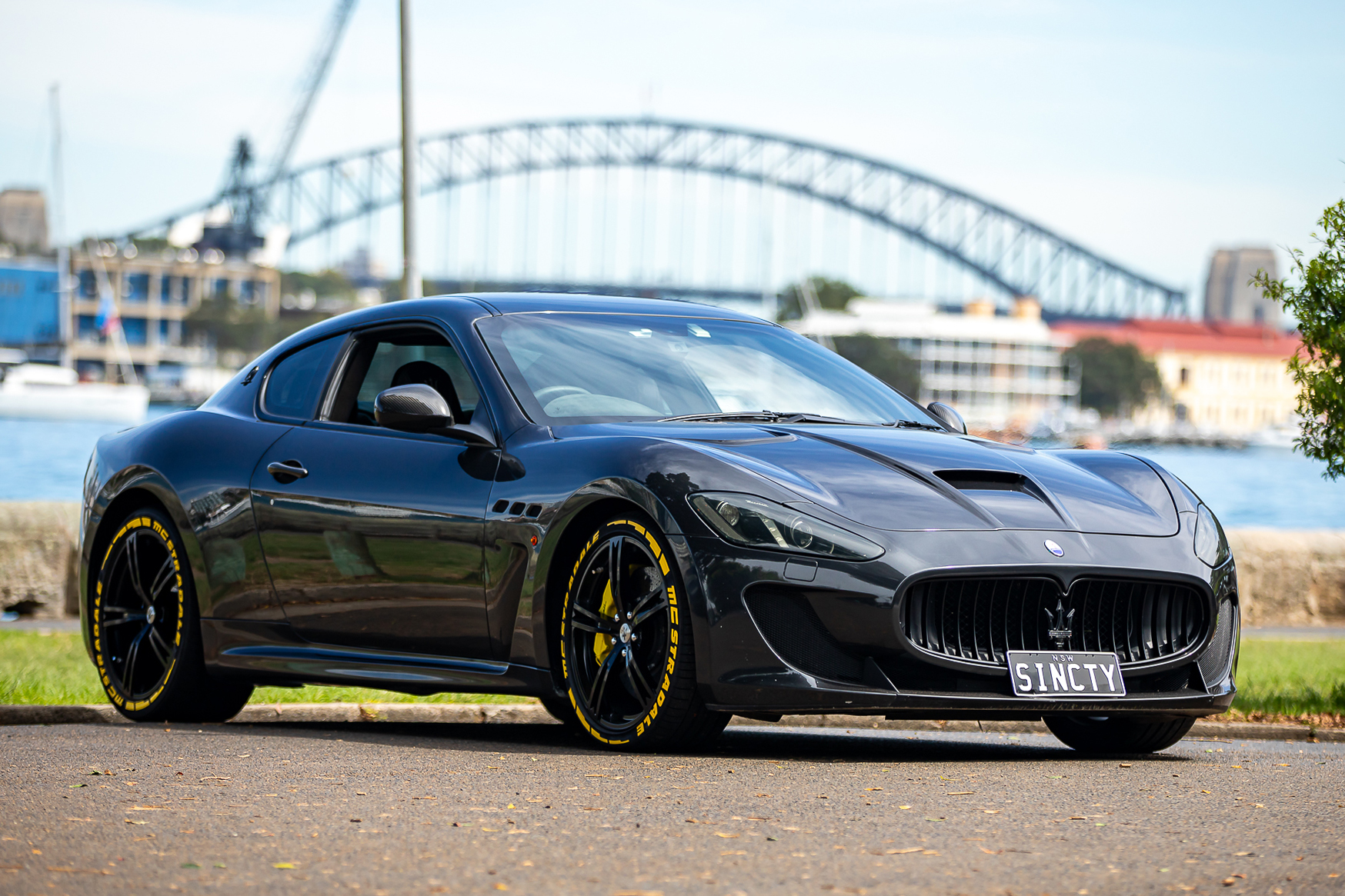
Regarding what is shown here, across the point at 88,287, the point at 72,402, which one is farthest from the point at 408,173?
the point at 88,287

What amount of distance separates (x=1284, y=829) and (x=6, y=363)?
131 metres

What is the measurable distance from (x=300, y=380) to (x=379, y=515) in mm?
1032

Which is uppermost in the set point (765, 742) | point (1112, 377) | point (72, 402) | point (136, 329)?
point (765, 742)

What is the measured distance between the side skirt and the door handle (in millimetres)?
515

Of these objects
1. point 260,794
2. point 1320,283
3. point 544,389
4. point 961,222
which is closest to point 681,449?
point 544,389

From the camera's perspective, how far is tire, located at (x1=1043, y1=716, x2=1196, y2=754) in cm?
596

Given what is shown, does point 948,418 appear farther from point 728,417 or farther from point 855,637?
point 855,637

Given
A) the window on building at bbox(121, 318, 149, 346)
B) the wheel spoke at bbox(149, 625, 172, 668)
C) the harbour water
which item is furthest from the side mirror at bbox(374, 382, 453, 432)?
the window on building at bbox(121, 318, 149, 346)

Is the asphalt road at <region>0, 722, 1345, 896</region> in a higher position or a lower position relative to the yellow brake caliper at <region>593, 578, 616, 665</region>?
lower

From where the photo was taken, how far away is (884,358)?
17175 cm

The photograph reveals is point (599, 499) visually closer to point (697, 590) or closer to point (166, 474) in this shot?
point (697, 590)

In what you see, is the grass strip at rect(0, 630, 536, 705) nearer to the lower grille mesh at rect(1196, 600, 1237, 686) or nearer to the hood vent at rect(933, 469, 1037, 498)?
the hood vent at rect(933, 469, 1037, 498)

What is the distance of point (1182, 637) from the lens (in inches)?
219

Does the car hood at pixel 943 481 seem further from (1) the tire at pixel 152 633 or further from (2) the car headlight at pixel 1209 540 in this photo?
(1) the tire at pixel 152 633
